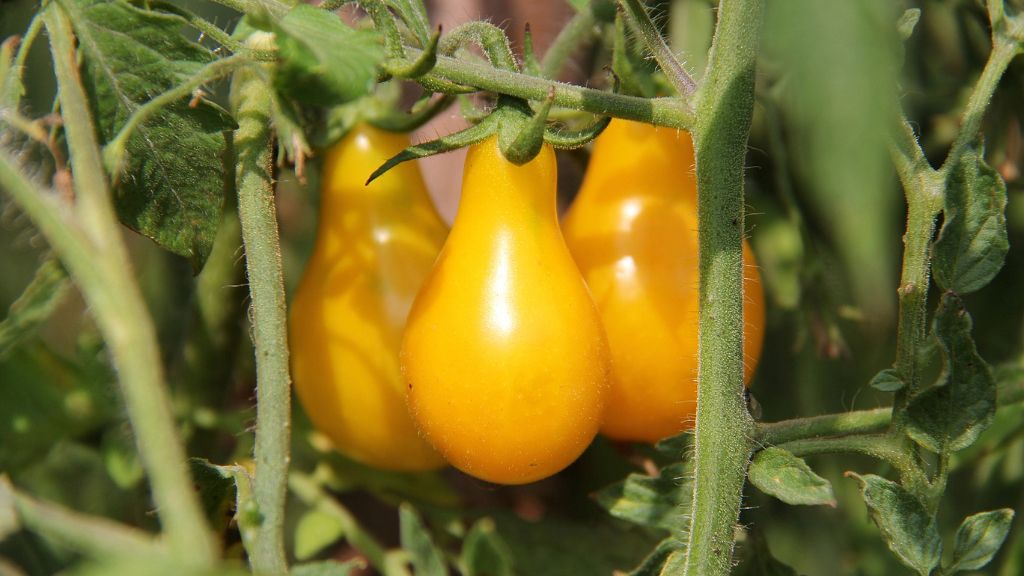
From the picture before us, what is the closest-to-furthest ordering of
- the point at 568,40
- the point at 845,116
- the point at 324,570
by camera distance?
1. the point at 845,116
2. the point at 324,570
3. the point at 568,40

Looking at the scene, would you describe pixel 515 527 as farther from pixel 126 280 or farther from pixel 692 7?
pixel 126 280

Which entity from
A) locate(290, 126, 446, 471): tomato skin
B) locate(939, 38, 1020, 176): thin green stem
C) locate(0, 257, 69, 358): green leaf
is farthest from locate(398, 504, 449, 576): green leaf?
locate(939, 38, 1020, 176): thin green stem

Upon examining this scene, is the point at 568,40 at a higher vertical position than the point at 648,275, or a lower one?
higher

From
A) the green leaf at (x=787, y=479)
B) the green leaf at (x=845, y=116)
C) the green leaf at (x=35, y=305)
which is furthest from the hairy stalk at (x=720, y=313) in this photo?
the green leaf at (x=35, y=305)

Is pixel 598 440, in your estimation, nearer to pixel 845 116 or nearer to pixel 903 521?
pixel 903 521

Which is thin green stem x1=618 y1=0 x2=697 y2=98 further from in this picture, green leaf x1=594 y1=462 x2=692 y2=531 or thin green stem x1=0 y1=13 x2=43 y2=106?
thin green stem x1=0 y1=13 x2=43 y2=106

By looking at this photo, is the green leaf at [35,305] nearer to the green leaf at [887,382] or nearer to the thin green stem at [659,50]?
the thin green stem at [659,50]

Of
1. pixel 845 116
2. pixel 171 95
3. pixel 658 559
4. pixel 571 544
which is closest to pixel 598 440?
pixel 571 544
